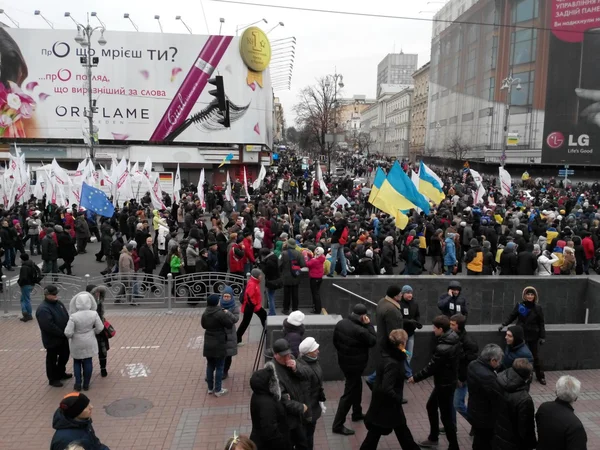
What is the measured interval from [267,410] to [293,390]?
1.96 feet

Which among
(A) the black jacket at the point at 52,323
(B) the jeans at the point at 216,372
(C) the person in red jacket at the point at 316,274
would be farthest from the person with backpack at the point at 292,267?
(A) the black jacket at the point at 52,323

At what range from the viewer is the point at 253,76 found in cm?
4681

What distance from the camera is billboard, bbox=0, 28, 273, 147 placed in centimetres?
4609

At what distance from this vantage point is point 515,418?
16.0 ft

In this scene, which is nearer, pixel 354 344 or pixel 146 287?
pixel 354 344

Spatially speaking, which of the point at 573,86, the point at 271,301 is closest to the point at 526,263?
the point at 271,301

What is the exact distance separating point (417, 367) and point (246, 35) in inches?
1678

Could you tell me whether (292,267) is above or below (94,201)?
below

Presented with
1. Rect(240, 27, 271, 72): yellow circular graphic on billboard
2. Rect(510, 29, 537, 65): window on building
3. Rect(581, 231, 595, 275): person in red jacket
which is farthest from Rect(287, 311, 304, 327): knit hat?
Rect(510, 29, 537, 65): window on building

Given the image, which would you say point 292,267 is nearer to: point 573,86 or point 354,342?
point 354,342

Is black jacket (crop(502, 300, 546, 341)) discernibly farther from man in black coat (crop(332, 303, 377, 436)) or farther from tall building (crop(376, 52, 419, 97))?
tall building (crop(376, 52, 419, 97))

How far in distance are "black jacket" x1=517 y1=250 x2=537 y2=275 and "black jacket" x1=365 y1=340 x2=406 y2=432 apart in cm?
809

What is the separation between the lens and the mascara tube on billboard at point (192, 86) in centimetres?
4616

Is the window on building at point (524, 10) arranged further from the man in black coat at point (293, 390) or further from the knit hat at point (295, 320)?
the man in black coat at point (293, 390)
